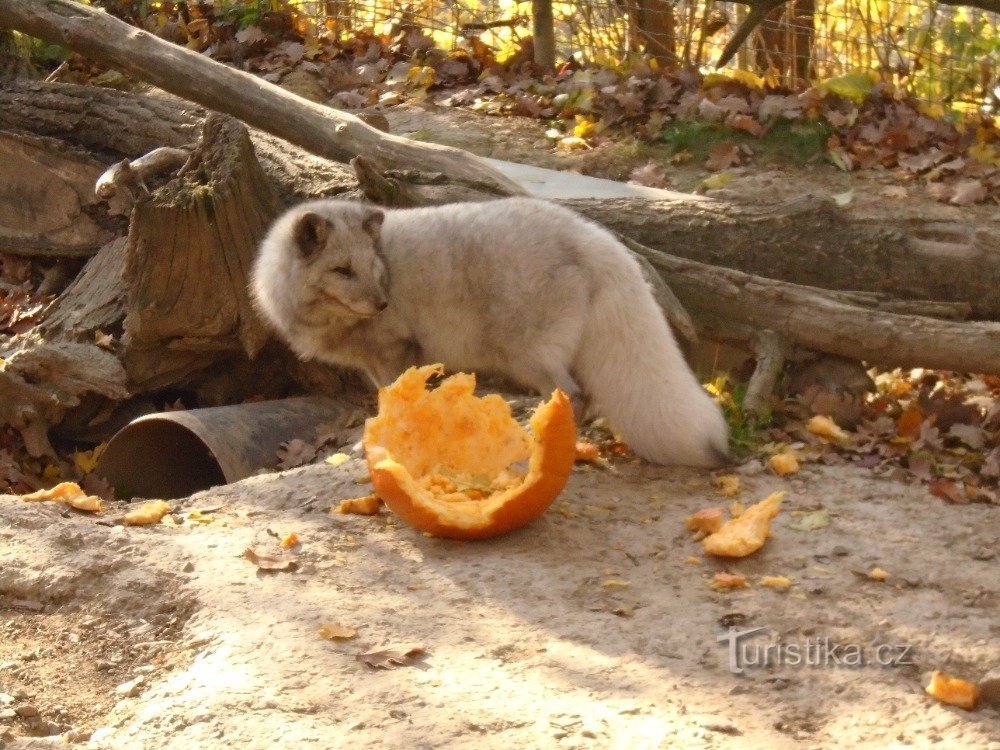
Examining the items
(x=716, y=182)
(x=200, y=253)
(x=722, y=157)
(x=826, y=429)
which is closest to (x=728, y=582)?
(x=826, y=429)

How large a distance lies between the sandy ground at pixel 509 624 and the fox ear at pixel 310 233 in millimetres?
1351

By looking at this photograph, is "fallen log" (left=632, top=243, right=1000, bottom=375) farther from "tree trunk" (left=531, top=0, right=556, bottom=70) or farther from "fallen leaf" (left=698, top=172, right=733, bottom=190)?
"tree trunk" (left=531, top=0, right=556, bottom=70)

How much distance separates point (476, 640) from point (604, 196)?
4430 mm

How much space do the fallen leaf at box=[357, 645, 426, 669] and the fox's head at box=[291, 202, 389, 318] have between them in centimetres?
247

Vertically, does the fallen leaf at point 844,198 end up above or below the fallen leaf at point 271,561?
above

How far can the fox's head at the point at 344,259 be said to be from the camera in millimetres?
5668

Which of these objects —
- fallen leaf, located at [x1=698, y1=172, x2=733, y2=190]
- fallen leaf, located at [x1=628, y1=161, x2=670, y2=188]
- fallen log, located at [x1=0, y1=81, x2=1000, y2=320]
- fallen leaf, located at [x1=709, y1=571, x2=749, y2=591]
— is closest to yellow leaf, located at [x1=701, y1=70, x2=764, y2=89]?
fallen leaf, located at [x1=628, y1=161, x2=670, y2=188]

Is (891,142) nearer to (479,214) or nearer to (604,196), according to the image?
(604,196)

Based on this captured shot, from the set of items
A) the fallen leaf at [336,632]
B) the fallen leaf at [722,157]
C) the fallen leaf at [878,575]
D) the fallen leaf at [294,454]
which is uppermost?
the fallen leaf at [722,157]

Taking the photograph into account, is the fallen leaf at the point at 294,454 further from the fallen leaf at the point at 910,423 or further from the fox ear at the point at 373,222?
the fallen leaf at the point at 910,423

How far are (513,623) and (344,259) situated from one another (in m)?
2.52

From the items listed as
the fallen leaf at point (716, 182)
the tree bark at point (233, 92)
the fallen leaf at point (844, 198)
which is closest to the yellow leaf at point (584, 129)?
the fallen leaf at point (716, 182)

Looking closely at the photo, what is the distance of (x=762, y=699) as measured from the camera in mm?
3213

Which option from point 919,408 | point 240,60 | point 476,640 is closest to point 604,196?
point 919,408
